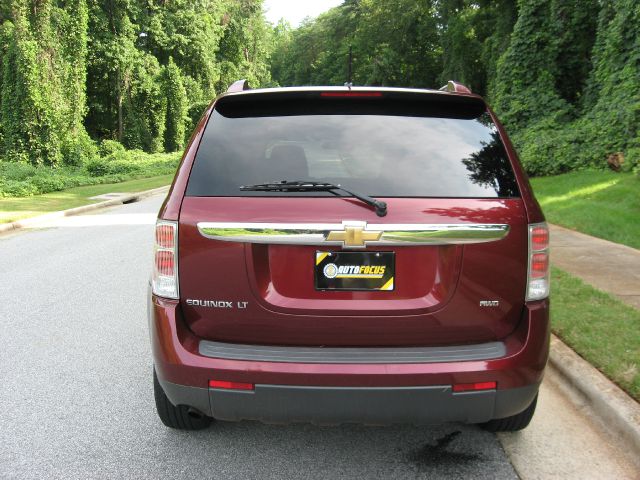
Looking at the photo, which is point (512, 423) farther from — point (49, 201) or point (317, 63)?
point (317, 63)

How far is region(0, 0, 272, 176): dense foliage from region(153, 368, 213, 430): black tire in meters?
27.8

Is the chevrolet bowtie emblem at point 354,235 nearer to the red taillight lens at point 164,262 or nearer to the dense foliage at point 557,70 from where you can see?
the red taillight lens at point 164,262

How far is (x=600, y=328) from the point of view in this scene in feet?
15.1

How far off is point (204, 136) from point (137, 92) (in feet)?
140

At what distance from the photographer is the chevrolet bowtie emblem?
2.50 metres

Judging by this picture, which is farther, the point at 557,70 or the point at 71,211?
the point at 557,70

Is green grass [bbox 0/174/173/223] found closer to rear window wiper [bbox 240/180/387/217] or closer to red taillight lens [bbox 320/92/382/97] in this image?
red taillight lens [bbox 320/92/382/97]

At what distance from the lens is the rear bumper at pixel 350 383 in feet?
8.22

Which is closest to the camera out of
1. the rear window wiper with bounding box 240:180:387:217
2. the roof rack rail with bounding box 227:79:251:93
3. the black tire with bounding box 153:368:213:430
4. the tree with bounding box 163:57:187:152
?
the rear window wiper with bounding box 240:180:387:217

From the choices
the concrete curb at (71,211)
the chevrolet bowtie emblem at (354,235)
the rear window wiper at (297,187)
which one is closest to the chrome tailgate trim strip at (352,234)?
the chevrolet bowtie emblem at (354,235)

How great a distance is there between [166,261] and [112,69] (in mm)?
40576

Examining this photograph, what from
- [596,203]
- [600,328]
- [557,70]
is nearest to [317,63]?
[557,70]

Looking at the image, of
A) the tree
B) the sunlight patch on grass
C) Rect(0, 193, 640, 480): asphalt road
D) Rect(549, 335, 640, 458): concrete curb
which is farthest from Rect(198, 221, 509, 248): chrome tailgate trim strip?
the tree

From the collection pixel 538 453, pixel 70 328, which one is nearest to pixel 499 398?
pixel 538 453
